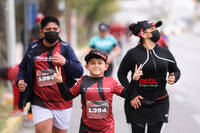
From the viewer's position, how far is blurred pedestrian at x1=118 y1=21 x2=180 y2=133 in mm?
3822

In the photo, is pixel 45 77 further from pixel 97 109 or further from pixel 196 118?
pixel 196 118

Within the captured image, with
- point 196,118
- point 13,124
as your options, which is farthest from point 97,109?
point 196,118

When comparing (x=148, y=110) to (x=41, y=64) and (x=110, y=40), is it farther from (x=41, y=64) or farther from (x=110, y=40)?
(x=110, y=40)

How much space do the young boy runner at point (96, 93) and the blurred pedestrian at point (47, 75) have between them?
0.36 metres

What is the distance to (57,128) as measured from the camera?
13.9ft

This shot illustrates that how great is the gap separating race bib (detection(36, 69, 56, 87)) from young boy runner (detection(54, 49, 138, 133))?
34 centimetres

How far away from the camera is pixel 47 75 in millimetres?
3998

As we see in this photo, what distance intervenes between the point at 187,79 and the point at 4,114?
712 cm

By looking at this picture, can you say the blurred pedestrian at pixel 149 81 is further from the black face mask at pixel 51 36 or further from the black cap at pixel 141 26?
the black face mask at pixel 51 36

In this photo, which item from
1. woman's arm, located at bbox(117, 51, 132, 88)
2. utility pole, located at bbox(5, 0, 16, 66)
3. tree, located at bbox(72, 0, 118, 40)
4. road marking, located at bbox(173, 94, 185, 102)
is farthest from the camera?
tree, located at bbox(72, 0, 118, 40)

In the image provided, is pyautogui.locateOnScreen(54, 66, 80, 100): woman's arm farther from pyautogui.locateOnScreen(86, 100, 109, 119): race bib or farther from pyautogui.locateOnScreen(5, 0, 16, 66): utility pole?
pyautogui.locateOnScreen(5, 0, 16, 66): utility pole

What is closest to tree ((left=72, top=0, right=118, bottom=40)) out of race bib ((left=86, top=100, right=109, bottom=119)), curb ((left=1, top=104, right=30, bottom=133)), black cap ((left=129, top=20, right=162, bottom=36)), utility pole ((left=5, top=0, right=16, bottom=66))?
utility pole ((left=5, top=0, right=16, bottom=66))

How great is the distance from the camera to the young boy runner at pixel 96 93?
11.8 feet

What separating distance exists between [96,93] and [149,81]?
0.64 metres
